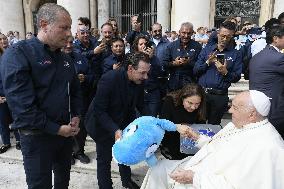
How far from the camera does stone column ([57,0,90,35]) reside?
1259 cm

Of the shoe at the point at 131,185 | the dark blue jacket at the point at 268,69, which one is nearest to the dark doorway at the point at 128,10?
the dark blue jacket at the point at 268,69

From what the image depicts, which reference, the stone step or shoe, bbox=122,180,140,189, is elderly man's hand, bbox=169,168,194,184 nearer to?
shoe, bbox=122,180,140,189

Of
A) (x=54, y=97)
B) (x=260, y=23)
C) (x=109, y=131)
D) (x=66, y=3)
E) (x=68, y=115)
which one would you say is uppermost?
(x=66, y=3)

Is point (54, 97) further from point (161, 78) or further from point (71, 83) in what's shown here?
point (161, 78)

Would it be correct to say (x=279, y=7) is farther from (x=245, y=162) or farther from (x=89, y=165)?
(x=245, y=162)

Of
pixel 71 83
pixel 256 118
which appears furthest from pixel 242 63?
pixel 71 83

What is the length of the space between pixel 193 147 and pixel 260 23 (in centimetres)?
1088

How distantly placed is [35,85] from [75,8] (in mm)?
11157

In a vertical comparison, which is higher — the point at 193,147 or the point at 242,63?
the point at 242,63

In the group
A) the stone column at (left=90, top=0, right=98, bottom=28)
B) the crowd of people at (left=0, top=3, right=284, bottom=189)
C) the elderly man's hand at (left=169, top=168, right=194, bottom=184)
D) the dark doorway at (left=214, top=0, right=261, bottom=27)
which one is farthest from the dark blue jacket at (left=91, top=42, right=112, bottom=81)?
the stone column at (left=90, top=0, right=98, bottom=28)

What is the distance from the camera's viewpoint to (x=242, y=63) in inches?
171

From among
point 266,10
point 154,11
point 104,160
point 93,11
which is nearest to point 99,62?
point 104,160

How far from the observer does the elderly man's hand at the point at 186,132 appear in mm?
3045

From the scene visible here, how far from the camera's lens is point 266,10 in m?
12.0
